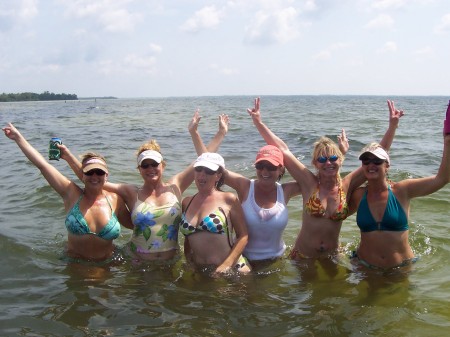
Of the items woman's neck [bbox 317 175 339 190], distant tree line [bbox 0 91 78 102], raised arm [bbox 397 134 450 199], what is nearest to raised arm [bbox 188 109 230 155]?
woman's neck [bbox 317 175 339 190]

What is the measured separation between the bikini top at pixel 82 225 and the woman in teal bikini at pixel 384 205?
10.6 feet

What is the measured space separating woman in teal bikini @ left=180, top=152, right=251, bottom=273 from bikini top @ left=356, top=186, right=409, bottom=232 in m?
1.53

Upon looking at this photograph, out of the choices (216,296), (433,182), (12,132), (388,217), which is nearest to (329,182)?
(388,217)

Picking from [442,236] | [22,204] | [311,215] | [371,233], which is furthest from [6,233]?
[442,236]

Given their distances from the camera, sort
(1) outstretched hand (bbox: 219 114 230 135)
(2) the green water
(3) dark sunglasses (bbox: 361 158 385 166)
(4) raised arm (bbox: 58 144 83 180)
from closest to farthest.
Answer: (2) the green water → (3) dark sunglasses (bbox: 361 158 385 166) → (4) raised arm (bbox: 58 144 83 180) → (1) outstretched hand (bbox: 219 114 230 135)

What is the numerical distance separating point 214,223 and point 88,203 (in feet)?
6.02

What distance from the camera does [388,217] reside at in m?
5.75

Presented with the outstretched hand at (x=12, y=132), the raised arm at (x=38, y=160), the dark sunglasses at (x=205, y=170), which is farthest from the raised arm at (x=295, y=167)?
the outstretched hand at (x=12, y=132)

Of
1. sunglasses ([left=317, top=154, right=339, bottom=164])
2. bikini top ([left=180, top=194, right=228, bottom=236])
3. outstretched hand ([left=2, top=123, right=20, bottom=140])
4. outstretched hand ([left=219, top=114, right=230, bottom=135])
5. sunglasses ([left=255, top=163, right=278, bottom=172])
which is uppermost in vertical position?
outstretched hand ([left=219, top=114, right=230, bottom=135])

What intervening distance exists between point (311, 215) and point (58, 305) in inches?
133

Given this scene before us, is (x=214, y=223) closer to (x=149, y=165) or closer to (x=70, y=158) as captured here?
(x=149, y=165)

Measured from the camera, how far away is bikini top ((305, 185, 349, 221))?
593 centimetres

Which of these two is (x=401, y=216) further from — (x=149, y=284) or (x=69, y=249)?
(x=69, y=249)

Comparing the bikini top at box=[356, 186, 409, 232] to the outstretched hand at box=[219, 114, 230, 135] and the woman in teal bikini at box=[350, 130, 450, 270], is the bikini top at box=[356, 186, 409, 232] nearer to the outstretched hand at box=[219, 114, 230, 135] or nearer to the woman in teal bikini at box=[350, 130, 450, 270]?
the woman in teal bikini at box=[350, 130, 450, 270]
